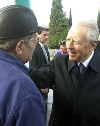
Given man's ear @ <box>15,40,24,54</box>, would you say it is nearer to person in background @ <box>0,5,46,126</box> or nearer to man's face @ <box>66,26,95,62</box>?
person in background @ <box>0,5,46,126</box>

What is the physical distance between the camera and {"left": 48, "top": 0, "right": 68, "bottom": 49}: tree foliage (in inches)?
648

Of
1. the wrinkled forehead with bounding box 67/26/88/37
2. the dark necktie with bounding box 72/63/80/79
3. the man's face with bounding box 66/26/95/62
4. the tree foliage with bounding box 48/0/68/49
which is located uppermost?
the wrinkled forehead with bounding box 67/26/88/37

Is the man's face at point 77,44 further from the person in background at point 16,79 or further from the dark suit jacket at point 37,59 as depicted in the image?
the dark suit jacket at point 37,59

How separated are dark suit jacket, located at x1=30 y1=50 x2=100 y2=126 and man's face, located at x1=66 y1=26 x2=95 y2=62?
10 cm

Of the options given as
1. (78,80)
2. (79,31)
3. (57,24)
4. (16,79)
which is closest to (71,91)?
(78,80)

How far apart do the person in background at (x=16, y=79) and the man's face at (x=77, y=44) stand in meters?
0.68

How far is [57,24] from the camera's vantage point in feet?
56.5

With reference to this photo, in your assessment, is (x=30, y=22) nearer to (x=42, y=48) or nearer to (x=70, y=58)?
(x=70, y=58)

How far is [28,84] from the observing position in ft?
4.14

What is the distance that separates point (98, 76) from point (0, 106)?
1.11 m

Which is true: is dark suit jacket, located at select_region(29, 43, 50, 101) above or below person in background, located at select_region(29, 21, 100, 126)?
below

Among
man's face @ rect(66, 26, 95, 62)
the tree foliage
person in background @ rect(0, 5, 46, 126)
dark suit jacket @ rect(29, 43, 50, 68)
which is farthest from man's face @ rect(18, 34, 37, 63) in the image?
the tree foliage

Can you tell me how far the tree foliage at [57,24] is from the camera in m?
16.5

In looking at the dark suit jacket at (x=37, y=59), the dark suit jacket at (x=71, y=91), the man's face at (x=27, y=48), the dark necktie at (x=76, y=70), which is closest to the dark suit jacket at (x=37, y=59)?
the dark suit jacket at (x=37, y=59)
